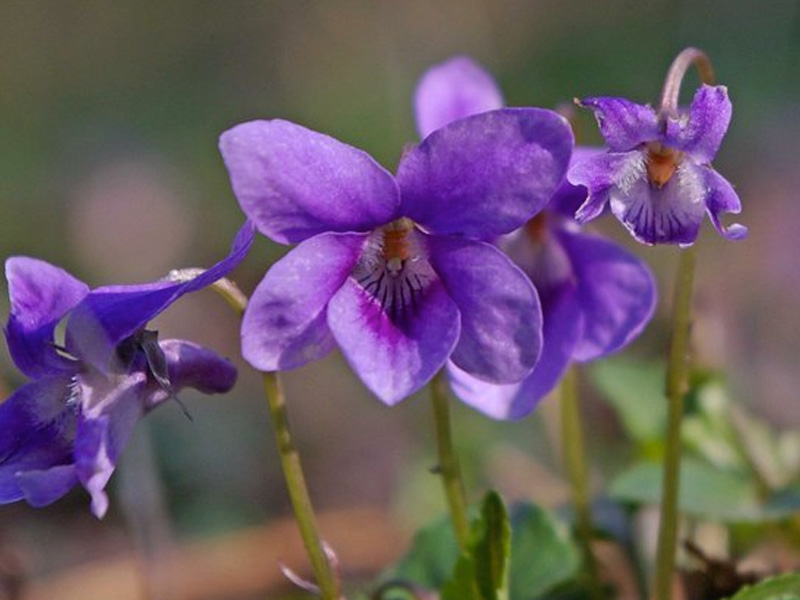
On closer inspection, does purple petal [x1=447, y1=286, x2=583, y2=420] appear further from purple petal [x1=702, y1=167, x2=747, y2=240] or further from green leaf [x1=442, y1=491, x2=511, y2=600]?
purple petal [x1=702, y1=167, x2=747, y2=240]

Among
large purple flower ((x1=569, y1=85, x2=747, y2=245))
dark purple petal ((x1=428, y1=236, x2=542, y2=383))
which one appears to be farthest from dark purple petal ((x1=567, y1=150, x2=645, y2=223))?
dark purple petal ((x1=428, y1=236, x2=542, y2=383))

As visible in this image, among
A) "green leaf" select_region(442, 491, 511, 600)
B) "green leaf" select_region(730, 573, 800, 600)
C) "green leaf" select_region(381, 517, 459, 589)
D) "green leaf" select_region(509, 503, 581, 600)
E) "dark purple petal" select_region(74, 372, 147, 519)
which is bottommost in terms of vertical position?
"green leaf" select_region(381, 517, 459, 589)

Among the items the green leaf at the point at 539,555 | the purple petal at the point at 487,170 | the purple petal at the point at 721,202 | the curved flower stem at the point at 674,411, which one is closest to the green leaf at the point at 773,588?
the curved flower stem at the point at 674,411

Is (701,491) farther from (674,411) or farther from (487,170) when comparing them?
(487,170)

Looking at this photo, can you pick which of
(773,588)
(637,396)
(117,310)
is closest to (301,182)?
(117,310)

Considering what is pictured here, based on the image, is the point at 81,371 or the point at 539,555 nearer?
the point at 81,371

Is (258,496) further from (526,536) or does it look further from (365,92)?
(365,92)
